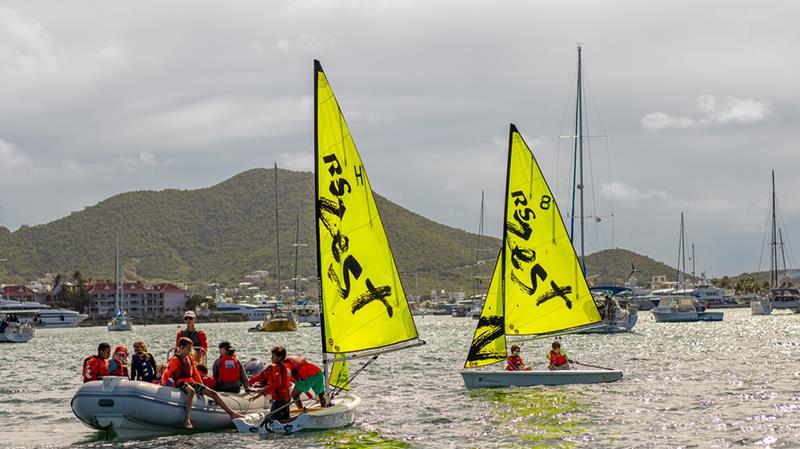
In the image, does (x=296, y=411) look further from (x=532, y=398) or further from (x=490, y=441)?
(x=532, y=398)

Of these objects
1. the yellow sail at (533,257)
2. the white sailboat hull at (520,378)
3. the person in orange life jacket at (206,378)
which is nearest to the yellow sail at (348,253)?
the person in orange life jacket at (206,378)

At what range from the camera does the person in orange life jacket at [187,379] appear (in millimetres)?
24328

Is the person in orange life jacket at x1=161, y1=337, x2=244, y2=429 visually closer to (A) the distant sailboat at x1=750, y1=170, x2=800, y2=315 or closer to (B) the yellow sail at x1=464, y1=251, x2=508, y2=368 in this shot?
(B) the yellow sail at x1=464, y1=251, x2=508, y2=368

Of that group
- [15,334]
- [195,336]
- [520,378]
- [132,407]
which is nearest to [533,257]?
[520,378]

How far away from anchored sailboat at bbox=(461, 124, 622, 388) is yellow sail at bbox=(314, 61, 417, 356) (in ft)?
28.7

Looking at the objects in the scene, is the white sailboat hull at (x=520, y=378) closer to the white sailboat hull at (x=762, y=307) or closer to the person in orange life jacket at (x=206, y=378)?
the person in orange life jacket at (x=206, y=378)

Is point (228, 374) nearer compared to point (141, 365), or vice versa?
point (141, 365)

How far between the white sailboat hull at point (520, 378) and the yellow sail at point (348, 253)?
843cm

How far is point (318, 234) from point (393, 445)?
507 cm

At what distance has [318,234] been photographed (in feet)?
79.7

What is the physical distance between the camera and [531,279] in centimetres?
3519

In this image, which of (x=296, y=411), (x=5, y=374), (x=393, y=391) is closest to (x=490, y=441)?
(x=296, y=411)

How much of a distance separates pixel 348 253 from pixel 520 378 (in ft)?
35.2

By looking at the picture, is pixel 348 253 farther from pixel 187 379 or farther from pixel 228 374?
pixel 187 379
